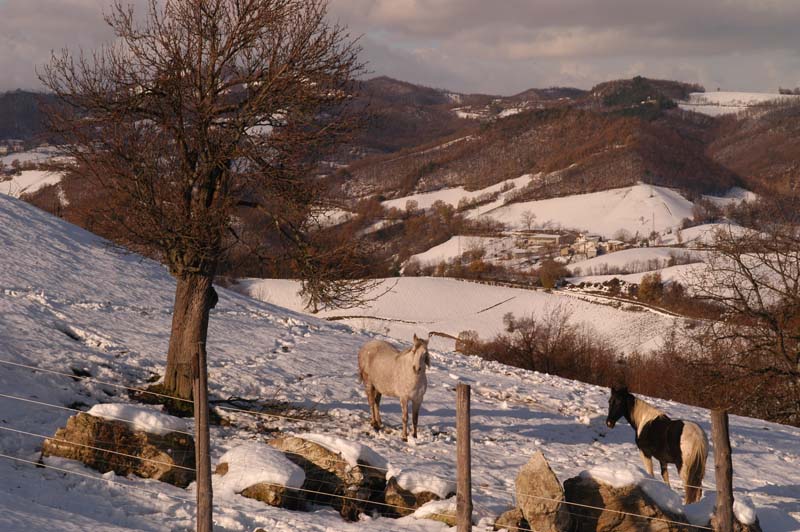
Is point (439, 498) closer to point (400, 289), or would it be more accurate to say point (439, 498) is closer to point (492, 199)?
point (400, 289)

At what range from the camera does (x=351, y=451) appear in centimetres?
1192

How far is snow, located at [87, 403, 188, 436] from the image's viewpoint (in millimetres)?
11641

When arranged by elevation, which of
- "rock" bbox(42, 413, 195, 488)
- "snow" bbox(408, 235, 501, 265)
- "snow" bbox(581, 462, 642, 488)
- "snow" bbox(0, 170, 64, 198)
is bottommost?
"rock" bbox(42, 413, 195, 488)

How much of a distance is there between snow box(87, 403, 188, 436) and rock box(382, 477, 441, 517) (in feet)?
11.8

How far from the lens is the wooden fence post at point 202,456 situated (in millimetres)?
8875

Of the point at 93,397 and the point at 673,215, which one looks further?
the point at 673,215

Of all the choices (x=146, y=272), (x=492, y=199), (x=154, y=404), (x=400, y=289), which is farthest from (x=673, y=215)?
(x=154, y=404)

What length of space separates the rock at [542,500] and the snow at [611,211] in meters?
145

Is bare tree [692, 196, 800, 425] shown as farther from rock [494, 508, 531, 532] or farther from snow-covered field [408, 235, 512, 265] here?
snow-covered field [408, 235, 512, 265]

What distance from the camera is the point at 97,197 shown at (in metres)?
17.3

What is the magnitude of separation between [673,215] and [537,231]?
33729 mm

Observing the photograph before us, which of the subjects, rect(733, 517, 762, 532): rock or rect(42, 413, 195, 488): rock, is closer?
rect(733, 517, 762, 532): rock

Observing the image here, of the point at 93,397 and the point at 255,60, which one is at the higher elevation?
the point at 255,60

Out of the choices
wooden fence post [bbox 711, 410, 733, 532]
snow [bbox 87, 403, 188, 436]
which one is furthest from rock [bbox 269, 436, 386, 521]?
wooden fence post [bbox 711, 410, 733, 532]
